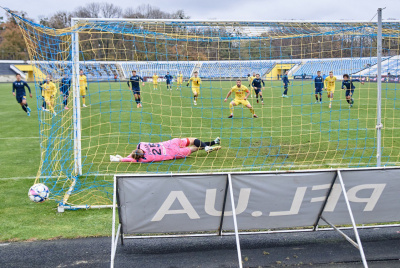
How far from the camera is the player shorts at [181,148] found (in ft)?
32.9

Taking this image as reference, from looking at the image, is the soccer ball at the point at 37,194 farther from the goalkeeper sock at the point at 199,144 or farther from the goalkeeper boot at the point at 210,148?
the goalkeeper boot at the point at 210,148

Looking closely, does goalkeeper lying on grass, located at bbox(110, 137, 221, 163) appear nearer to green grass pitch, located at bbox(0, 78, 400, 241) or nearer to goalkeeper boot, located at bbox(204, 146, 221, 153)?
goalkeeper boot, located at bbox(204, 146, 221, 153)

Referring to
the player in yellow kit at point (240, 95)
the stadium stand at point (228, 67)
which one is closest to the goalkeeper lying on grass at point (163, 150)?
the stadium stand at point (228, 67)

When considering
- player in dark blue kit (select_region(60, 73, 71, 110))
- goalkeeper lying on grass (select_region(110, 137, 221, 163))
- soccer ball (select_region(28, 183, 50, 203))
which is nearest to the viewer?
soccer ball (select_region(28, 183, 50, 203))

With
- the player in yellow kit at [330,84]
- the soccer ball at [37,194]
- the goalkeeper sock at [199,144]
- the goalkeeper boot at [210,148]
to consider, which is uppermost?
the player in yellow kit at [330,84]

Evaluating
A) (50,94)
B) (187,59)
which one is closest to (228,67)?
(187,59)

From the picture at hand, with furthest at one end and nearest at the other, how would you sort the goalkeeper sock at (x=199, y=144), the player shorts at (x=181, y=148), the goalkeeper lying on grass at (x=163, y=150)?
the goalkeeper sock at (x=199, y=144)
the player shorts at (x=181, y=148)
the goalkeeper lying on grass at (x=163, y=150)

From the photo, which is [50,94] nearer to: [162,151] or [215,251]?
[162,151]

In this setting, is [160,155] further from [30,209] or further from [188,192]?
[188,192]

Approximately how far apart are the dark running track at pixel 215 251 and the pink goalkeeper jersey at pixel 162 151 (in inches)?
157

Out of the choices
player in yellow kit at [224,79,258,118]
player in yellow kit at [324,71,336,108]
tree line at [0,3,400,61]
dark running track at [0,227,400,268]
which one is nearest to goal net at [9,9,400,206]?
tree line at [0,3,400,61]

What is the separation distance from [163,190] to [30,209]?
3.39 meters

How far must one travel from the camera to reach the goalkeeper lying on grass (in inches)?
374

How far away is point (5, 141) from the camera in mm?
12797
